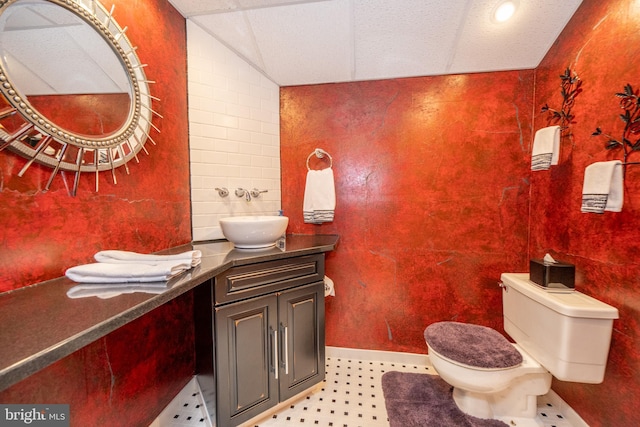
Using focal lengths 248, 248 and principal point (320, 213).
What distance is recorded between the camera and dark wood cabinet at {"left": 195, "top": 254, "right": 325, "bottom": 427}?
3.91ft

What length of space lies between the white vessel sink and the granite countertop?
0.34m

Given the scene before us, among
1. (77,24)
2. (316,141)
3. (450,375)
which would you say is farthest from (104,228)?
(450,375)

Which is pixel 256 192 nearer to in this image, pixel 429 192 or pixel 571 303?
pixel 429 192

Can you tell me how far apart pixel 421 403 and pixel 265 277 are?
1241mm

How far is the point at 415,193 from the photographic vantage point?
6.12 feet

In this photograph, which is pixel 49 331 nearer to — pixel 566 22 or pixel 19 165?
pixel 19 165

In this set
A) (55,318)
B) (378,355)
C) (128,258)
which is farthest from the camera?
(378,355)

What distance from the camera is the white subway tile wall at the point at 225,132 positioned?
157 cm

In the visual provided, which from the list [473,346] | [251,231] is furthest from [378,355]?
[251,231]

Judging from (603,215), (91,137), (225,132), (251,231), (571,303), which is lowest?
(571,303)

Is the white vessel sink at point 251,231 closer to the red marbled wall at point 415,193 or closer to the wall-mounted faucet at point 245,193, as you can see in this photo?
the wall-mounted faucet at point 245,193

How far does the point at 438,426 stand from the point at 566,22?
2.38 metres

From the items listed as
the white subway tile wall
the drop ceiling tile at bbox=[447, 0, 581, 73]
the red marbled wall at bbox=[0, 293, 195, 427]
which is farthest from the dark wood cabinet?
the drop ceiling tile at bbox=[447, 0, 581, 73]

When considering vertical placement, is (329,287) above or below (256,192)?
below
